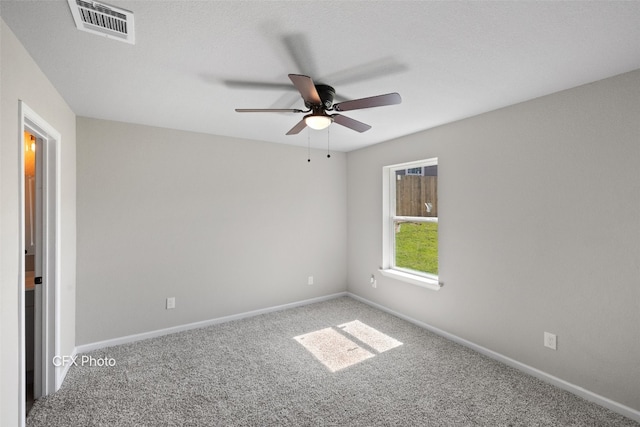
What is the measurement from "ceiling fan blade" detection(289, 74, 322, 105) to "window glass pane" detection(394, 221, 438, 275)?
2.30 meters

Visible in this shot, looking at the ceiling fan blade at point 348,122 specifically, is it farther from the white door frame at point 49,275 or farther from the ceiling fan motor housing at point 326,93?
the white door frame at point 49,275

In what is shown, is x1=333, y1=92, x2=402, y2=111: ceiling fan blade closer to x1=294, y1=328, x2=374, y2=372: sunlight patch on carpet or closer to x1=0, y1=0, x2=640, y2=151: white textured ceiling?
x1=0, y1=0, x2=640, y2=151: white textured ceiling

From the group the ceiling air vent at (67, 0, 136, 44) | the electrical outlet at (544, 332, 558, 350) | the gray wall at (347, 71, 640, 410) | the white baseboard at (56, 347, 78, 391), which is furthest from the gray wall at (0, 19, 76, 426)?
the electrical outlet at (544, 332, 558, 350)

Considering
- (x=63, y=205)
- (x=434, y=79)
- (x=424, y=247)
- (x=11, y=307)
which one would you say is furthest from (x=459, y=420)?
(x=63, y=205)

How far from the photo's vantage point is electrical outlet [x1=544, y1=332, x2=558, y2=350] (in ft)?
7.93

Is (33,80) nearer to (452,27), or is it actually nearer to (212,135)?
(212,135)

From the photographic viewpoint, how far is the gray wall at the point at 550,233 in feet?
6.79

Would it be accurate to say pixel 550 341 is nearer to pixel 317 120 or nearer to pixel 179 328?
pixel 317 120

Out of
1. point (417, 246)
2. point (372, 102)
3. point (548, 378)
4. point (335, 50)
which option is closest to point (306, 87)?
point (335, 50)

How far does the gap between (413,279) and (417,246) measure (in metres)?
0.44

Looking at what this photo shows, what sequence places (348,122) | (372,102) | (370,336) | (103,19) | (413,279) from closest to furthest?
(103,19), (372,102), (348,122), (370,336), (413,279)

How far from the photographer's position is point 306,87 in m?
1.77

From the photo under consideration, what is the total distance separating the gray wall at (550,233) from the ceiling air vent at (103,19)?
293cm

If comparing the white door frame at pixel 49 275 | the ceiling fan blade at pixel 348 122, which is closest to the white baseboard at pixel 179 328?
the white door frame at pixel 49 275
